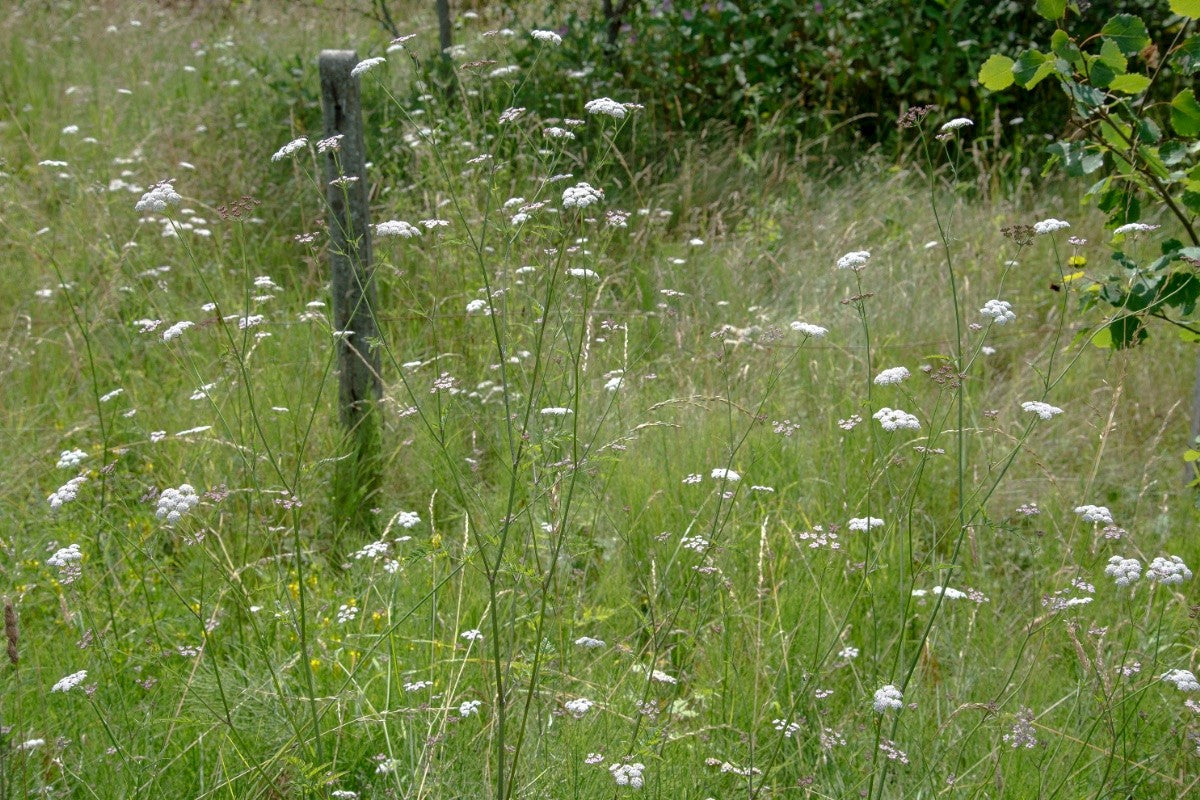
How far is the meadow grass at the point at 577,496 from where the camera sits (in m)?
2.07

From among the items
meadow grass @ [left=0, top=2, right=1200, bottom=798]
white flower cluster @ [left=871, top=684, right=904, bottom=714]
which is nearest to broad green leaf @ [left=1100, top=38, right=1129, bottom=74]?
meadow grass @ [left=0, top=2, right=1200, bottom=798]

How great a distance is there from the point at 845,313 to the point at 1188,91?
203 centimetres

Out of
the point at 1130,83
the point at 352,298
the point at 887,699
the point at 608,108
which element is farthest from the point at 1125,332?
the point at 352,298

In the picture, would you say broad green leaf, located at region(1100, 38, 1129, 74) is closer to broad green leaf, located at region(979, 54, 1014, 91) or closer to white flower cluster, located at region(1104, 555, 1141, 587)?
broad green leaf, located at region(979, 54, 1014, 91)

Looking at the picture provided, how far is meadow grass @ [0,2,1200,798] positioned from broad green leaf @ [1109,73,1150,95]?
49 cm

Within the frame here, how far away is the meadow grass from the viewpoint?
2.07 m

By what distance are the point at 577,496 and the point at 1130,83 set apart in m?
1.69

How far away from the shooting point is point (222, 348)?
2055mm

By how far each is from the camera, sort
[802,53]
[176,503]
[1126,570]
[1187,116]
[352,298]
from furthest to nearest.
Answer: [802,53] → [352,298] → [1187,116] → [1126,570] → [176,503]

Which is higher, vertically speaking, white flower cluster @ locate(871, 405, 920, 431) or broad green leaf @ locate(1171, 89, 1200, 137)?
broad green leaf @ locate(1171, 89, 1200, 137)

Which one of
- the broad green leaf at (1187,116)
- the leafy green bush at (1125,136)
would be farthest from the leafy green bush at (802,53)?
the broad green leaf at (1187,116)

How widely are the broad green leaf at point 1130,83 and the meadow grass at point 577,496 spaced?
1.61 feet

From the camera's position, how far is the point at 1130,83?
7.47ft

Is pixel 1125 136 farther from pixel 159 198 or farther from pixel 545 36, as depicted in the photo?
pixel 159 198
